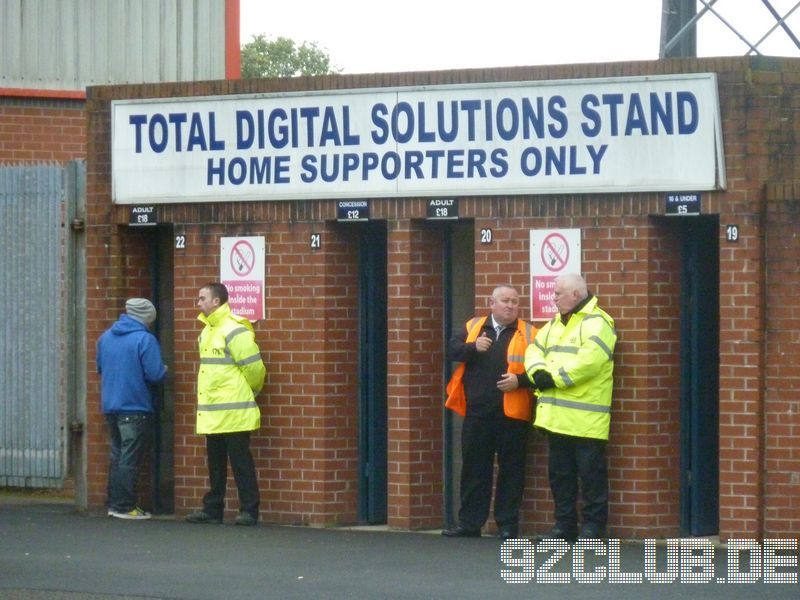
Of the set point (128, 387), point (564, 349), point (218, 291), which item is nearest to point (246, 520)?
point (128, 387)

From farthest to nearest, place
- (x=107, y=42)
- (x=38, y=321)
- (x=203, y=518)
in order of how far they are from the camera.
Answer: (x=107, y=42), (x=38, y=321), (x=203, y=518)

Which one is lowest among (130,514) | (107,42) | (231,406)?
(130,514)

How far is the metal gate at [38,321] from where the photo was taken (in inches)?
606

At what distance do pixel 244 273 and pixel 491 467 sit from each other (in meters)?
2.62

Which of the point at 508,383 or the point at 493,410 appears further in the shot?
the point at 493,410

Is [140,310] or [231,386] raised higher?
[140,310]

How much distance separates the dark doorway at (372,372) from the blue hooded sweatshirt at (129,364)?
162 cm

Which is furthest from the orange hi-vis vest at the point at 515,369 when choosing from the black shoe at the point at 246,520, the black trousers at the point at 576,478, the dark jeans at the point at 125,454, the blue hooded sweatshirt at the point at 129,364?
the dark jeans at the point at 125,454

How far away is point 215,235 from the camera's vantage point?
579 inches

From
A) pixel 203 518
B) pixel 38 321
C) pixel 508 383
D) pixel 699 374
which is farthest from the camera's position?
pixel 38 321

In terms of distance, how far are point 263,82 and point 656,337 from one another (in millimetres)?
3747

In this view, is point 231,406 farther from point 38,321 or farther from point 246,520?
point 38,321

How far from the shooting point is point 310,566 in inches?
459

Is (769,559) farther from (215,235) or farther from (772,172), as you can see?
(215,235)
